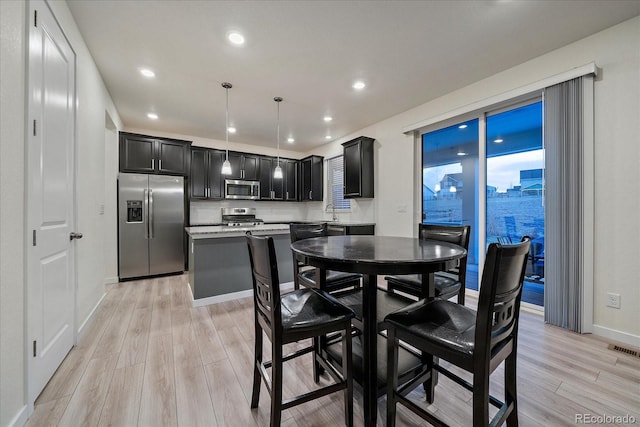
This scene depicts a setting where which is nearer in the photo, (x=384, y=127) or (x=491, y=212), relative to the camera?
(x=491, y=212)

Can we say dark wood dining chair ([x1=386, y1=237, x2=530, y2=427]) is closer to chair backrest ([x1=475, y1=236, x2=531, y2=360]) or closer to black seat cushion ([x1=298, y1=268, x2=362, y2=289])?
chair backrest ([x1=475, y1=236, x2=531, y2=360])

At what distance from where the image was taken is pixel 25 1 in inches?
55.3

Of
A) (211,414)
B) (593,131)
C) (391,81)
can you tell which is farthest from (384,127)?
(211,414)

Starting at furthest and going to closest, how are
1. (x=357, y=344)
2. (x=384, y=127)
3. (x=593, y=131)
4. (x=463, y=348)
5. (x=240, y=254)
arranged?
(x=384, y=127)
(x=240, y=254)
(x=593, y=131)
(x=357, y=344)
(x=463, y=348)

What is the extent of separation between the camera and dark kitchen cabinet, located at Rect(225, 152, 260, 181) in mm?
5359

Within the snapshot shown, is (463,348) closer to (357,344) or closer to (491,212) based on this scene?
(357,344)

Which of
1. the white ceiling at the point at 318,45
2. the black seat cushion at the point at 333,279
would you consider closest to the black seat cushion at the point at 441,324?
the black seat cushion at the point at 333,279

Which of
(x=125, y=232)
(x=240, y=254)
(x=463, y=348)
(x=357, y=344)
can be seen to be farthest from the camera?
(x=125, y=232)

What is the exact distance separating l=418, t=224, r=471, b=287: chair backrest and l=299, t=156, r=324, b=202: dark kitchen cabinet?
11.9 feet

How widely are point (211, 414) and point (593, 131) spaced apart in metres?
3.77

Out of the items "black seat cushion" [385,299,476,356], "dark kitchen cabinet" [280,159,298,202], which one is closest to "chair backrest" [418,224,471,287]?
"black seat cushion" [385,299,476,356]

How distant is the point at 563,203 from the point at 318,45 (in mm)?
2839

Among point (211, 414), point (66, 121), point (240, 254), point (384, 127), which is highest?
point (384, 127)

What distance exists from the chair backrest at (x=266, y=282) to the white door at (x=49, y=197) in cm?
129
